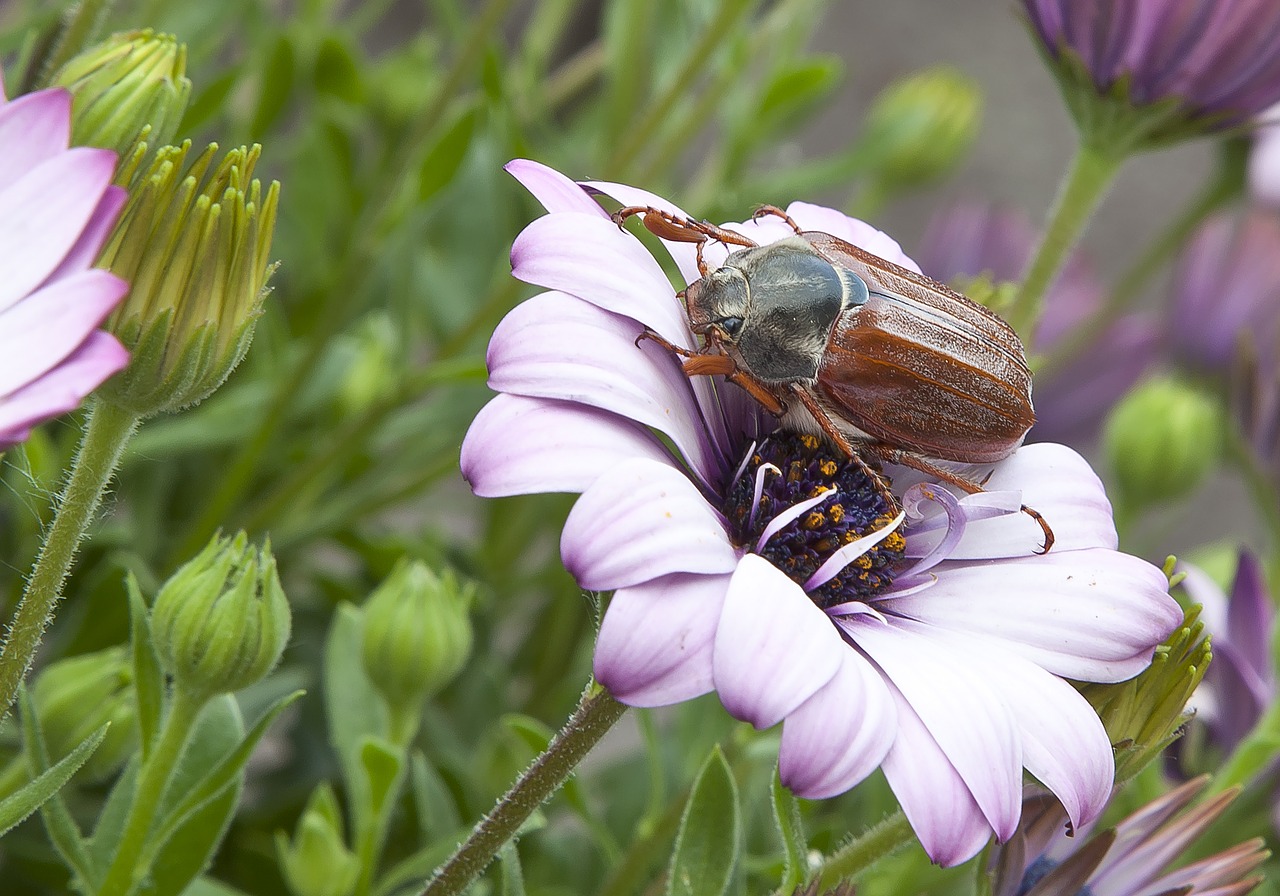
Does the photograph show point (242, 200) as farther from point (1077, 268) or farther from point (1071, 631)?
point (1077, 268)

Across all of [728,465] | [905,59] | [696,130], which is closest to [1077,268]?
[696,130]

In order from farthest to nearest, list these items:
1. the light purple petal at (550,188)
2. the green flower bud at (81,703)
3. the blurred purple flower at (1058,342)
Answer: the blurred purple flower at (1058,342) < the green flower bud at (81,703) < the light purple petal at (550,188)

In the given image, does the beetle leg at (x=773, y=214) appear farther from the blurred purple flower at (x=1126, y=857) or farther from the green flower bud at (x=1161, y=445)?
the green flower bud at (x=1161, y=445)

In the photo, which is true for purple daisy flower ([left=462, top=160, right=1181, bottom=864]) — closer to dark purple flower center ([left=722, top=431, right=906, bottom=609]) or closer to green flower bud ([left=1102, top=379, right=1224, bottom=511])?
dark purple flower center ([left=722, top=431, right=906, bottom=609])

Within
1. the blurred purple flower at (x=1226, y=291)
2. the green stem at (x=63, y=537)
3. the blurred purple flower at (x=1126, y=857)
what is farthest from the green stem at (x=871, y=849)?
the blurred purple flower at (x=1226, y=291)

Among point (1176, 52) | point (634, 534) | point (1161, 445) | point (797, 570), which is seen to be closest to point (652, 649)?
point (634, 534)

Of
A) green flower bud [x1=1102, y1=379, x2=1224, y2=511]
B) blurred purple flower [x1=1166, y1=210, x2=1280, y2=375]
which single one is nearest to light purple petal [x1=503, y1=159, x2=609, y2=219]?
green flower bud [x1=1102, y1=379, x2=1224, y2=511]
